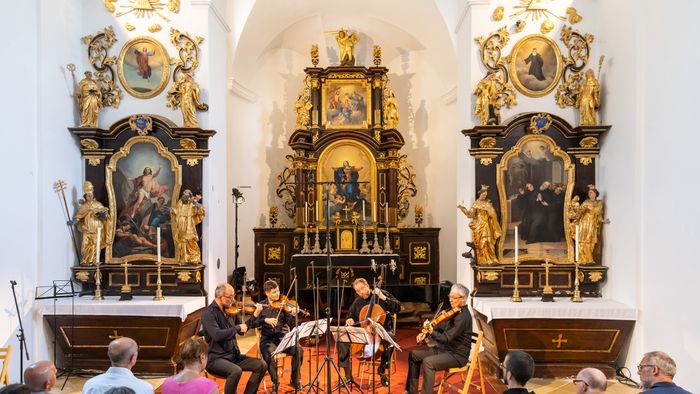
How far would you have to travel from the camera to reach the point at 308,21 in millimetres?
13594

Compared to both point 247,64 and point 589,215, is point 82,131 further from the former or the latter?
point 589,215

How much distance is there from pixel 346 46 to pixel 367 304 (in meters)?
7.47

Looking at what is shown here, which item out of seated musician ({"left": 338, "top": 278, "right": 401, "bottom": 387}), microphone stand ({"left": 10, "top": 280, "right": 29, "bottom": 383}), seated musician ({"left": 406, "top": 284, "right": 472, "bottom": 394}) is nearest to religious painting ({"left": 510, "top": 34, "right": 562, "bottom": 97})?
seated musician ({"left": 406, "top": 284, "right": 472, "bottom": 394})

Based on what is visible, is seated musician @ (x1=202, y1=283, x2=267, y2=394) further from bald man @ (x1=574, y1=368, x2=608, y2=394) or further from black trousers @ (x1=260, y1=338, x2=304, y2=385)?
bald man @ (x1=574, y1=368, x2=608, y2=394)

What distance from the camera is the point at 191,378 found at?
390cm

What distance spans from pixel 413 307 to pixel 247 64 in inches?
263

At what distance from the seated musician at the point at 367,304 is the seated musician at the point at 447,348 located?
22.3 inches

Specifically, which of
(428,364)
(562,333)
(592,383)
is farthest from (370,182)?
(592,383)

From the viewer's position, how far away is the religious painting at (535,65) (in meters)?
8.47

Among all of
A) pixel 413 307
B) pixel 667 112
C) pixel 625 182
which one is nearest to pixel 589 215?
pixel 625 182

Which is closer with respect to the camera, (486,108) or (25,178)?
(25,178)

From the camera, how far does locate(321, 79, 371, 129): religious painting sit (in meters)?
12.7

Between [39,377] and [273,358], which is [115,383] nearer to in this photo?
[39,377]

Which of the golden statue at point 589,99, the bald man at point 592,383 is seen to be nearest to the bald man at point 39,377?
the bald man at point 592,383
